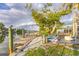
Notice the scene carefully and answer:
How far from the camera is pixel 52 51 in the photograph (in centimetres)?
115

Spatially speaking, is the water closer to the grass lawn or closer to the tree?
the grass lawn

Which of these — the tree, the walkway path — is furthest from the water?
the tree

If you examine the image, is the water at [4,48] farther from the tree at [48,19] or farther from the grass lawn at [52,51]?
the tree at [48,19]

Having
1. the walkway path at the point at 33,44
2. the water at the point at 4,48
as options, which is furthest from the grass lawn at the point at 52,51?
the water at the point at 4,48

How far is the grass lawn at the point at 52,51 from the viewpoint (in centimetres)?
114

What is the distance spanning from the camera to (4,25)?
1.14 meters

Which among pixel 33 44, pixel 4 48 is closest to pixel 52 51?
pixel 33 44

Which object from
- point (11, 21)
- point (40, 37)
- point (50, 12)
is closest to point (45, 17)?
point (50, 12)

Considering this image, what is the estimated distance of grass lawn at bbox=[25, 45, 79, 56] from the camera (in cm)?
114

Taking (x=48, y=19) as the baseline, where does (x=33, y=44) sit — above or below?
below

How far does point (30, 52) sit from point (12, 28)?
0.74 feet

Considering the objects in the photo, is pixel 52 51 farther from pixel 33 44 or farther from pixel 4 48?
pixel 4 48

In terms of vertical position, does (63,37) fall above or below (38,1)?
below

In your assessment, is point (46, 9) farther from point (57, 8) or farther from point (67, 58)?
point (67, 58)
